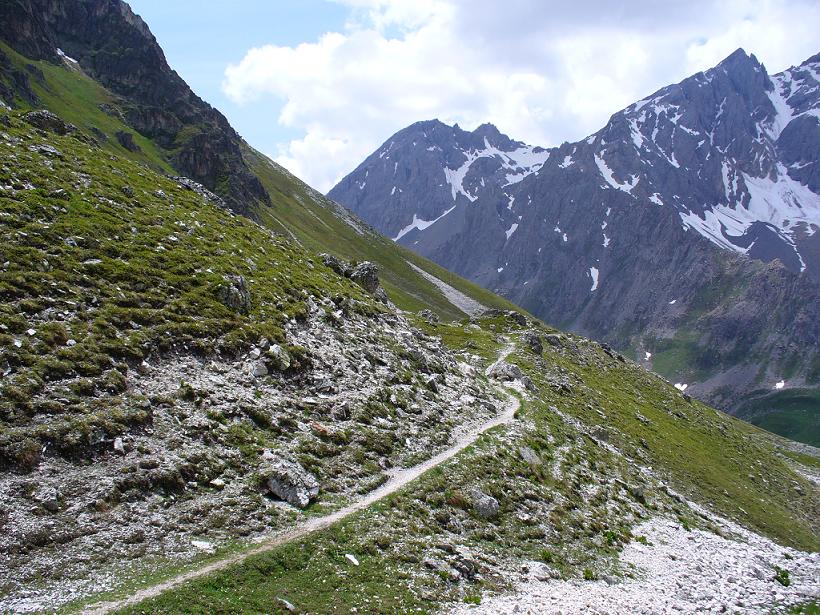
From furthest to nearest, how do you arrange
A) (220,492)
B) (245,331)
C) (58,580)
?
(245,331) → (220,492) → (58,580)

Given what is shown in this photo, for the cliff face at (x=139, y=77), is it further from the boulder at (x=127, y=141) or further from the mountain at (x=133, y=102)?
the boulder at (x=127, y=141)

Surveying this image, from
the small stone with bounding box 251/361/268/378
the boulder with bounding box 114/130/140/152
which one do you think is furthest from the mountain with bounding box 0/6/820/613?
the boulder with bounding box 114/130/140/152

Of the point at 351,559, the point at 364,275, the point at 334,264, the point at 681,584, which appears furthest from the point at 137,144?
the point at 681,584

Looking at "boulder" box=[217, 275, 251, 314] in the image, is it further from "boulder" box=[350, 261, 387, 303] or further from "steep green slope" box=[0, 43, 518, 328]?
"steep green slope" box=[0, 43, 518, 328]

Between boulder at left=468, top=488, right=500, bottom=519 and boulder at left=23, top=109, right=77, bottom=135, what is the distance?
4628 centimetres

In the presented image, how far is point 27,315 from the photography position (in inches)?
893

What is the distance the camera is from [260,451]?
23.5 metres

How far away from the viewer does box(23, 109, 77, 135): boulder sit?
4625cm

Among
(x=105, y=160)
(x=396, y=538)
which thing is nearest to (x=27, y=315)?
(x=396, y=538)

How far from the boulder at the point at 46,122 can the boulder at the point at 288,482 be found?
4064cm

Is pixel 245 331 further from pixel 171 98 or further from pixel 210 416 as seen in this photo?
pixel 171 98

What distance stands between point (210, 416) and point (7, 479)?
26.4ft

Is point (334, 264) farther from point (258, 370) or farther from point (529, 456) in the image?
point (529, 456)

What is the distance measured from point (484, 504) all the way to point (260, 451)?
1144 centimetres
